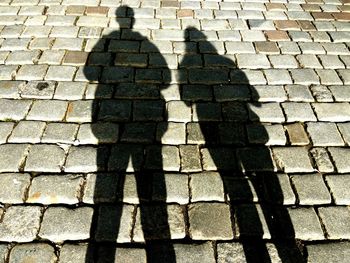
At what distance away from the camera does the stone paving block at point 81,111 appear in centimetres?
371

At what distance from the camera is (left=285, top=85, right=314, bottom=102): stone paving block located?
4043mm

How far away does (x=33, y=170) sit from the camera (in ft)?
10.5

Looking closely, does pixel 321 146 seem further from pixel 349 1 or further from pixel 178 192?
pixel 349 1

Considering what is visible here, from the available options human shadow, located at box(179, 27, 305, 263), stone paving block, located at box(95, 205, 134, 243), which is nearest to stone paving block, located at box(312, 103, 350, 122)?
human shadow, located at box(179, 27, 305, 263)

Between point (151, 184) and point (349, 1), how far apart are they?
5103 millimetres

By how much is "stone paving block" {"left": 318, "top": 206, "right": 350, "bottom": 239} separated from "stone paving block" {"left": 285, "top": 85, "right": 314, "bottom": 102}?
Answer: 146 centimetres

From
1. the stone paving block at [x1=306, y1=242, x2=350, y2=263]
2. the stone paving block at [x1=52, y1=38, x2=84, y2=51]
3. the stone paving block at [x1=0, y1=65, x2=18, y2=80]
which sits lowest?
the stone paving block at [x1=0, y1=65, x2=18, y2=80]

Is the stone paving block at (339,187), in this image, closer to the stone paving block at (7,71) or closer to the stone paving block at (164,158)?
the stone paving block at (164,158)

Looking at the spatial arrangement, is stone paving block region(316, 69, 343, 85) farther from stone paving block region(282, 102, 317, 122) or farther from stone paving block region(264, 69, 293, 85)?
stone paving block region(282, 102, 317, 122)

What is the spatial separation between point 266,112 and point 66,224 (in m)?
2.38

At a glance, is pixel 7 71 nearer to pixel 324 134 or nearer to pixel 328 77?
pixel 324 134

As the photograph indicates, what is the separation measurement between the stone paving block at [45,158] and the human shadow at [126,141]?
0.36 meters

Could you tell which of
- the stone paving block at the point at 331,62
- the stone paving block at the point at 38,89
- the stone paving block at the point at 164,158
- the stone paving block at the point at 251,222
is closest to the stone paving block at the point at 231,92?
the stone paving block at the point at 164,158

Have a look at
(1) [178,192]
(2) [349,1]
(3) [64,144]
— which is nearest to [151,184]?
(1) [178,192]
